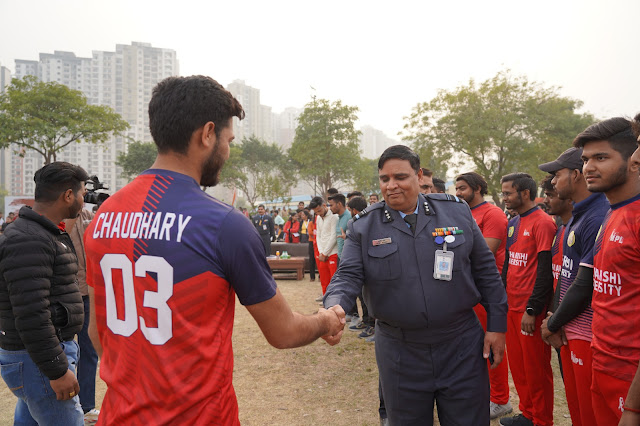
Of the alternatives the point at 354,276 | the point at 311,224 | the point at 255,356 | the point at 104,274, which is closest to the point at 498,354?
the point at 354,276

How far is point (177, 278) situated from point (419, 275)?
1.73 metres

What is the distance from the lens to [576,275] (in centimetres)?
291

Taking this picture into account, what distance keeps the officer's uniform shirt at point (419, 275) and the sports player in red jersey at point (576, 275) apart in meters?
0.50

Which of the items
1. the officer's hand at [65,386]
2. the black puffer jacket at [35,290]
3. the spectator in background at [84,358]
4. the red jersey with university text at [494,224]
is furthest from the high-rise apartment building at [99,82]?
the officer's hand at [65,386]

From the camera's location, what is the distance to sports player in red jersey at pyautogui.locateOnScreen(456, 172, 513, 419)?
14.3ft

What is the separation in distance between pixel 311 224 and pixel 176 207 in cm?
1157

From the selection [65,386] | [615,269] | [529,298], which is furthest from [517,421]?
[65,386]

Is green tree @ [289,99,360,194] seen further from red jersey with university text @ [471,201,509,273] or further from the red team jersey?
the red team jersey

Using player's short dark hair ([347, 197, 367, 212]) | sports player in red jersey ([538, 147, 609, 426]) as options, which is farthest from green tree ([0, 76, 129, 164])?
sports player in red jersey ([538, 147, 609, 426])

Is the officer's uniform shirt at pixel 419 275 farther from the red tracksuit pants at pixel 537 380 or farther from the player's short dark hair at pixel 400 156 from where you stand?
the red tracksuit pants at pixel 537 380

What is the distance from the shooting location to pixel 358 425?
14.1ft

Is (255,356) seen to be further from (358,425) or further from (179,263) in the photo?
(179,263)

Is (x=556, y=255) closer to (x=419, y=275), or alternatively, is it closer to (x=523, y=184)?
(x=523, y=184)

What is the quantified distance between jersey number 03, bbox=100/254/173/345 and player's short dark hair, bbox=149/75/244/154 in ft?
1.44
